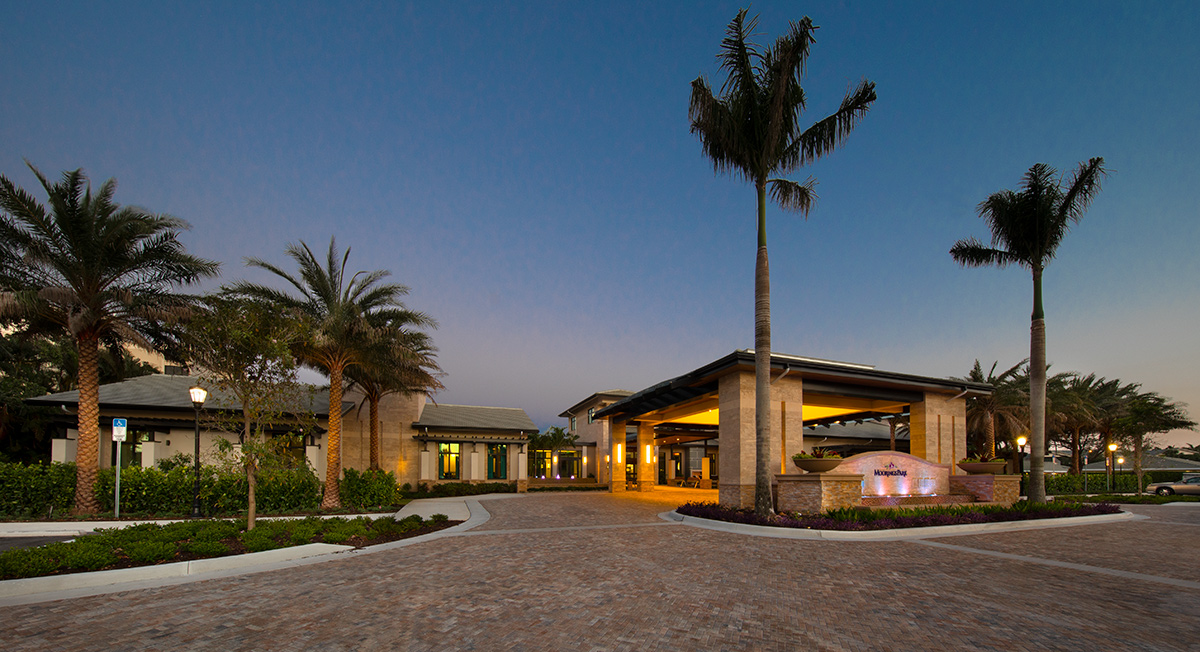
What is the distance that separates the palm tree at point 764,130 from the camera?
1577 cm

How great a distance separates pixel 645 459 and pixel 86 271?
2652 cm

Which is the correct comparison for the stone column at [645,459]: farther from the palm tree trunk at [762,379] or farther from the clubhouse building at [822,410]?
the palm tree trunk at [762,379]

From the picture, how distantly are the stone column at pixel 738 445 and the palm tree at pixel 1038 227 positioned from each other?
32.0 ft

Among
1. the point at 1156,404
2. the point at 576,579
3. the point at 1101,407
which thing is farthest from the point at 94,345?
the point at 1101,407

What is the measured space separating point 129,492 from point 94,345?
4.60 meters

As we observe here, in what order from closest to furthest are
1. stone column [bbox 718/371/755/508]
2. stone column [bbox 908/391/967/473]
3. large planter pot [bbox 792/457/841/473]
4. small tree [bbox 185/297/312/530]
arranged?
1. small tree [bbox 185/297/312/530]
2. large planter pot [bbox 792/457/841/473]
3. stone column [bbox 718/371/755/508]
4. stone column [bbox 908/391/967/473]

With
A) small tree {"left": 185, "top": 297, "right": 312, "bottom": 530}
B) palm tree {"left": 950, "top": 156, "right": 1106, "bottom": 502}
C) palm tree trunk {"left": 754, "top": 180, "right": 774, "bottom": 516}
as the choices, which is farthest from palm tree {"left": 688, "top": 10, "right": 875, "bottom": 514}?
small tree {"left": 185, "top": 297, "right": 312, "bottom": 530}

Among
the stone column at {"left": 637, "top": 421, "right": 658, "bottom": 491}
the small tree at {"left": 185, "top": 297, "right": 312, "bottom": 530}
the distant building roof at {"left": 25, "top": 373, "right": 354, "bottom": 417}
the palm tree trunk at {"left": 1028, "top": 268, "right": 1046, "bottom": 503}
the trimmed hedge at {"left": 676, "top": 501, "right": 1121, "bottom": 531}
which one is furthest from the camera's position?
the stone column at {"left": 637, "top": 421, "right": 658, "bottom": 491}

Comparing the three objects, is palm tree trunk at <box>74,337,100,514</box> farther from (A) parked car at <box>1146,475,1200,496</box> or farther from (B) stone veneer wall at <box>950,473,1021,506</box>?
(A) parked car at <box>1146,475,1200,496</box>

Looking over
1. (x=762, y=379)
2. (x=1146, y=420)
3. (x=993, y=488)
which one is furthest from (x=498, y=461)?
(x=1146, y=420)

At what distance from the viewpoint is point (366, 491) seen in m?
20.9

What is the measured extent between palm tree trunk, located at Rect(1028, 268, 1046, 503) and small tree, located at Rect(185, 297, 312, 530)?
22694 millimetres

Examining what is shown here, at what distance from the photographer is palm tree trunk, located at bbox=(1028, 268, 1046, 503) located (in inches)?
769

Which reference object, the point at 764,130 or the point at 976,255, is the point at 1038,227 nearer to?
the point at 976,255
